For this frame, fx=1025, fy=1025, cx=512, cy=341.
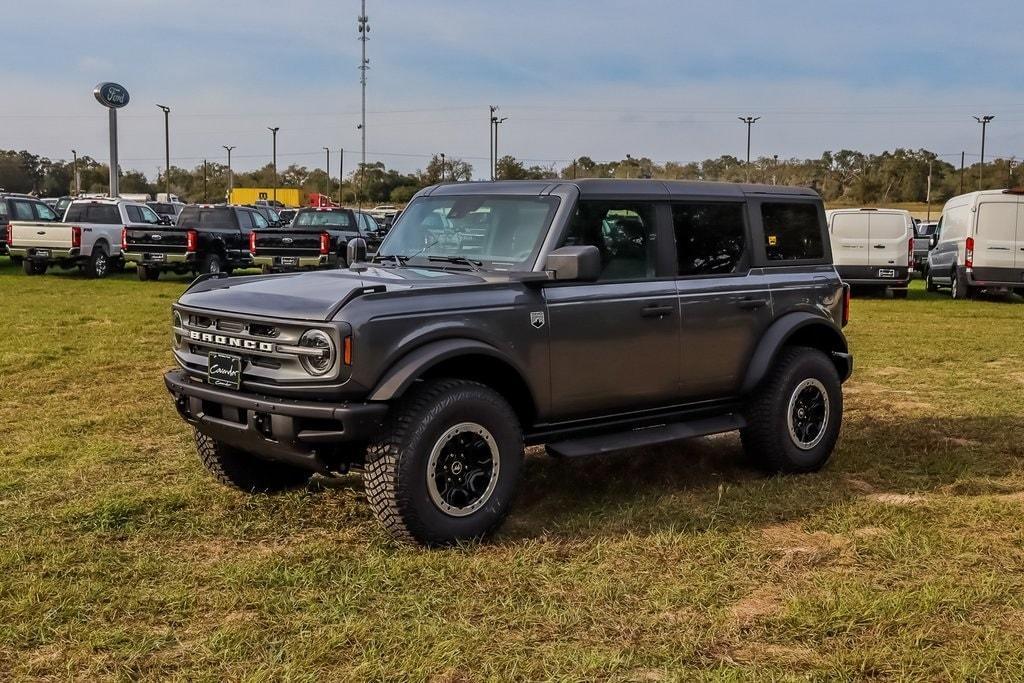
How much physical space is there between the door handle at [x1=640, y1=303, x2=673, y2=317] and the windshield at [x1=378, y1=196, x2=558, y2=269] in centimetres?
75

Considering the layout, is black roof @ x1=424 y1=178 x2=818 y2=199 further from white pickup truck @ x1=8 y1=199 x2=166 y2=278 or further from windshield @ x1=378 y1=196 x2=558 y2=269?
white pickup truck @ x1=8 y1=199 x2=166 y2=278

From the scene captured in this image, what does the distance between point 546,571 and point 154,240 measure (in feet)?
63.9

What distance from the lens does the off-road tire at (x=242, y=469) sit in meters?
5.88

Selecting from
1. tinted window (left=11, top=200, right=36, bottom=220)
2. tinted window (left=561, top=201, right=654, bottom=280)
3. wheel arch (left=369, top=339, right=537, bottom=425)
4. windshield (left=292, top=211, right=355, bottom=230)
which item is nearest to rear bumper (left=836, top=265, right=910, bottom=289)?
windshield (left=292, top=211, right=355, bottom=230)

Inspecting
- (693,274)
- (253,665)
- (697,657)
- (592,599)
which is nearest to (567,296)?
(693,274)

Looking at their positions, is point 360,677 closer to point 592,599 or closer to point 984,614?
point 592,599

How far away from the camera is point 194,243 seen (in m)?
22.3

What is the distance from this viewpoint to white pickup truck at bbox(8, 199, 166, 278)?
2256 centimetres

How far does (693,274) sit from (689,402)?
78 centimetres

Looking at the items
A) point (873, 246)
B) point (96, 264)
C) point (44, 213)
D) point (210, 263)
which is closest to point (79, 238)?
point (96, 264)

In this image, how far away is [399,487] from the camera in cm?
479

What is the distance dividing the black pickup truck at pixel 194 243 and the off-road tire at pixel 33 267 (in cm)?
192

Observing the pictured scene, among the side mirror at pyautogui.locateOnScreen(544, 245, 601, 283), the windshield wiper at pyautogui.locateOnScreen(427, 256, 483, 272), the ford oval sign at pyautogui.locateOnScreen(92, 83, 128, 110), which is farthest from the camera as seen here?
the ford oval sign at pyautogui.locateOnScreen(92, 83, 128, 110)

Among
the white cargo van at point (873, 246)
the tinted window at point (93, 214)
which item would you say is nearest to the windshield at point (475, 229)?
the white cargo van at point (873, 246)
